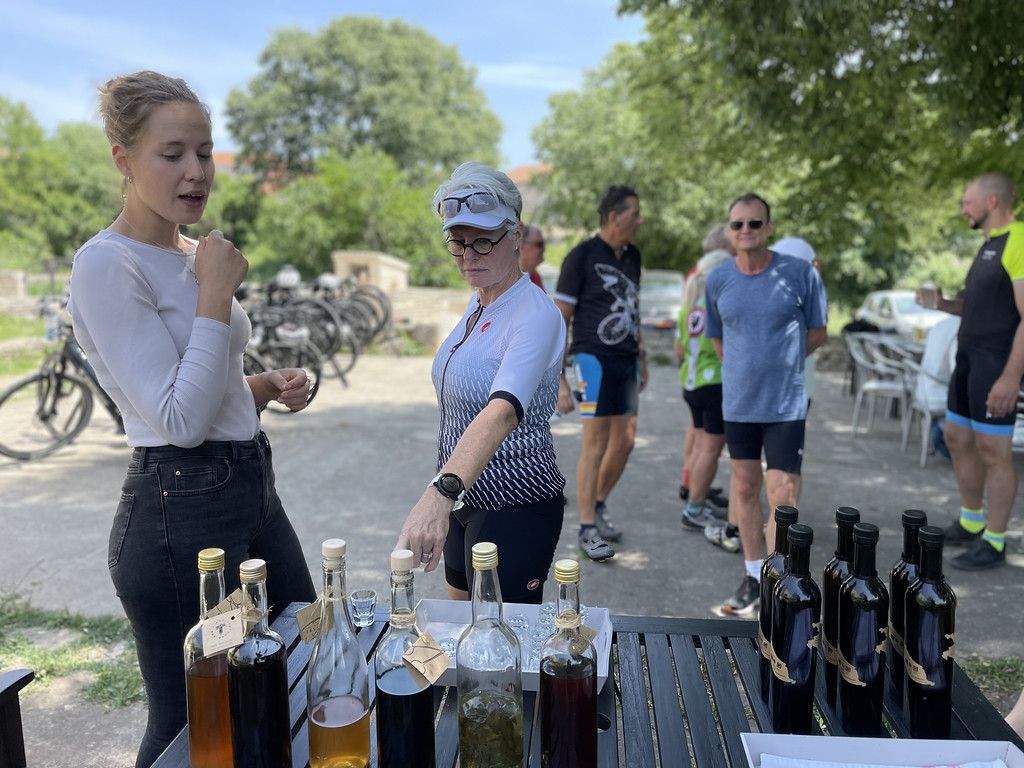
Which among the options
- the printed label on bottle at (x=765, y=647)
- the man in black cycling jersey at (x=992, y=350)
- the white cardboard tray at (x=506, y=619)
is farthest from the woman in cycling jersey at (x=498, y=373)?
the man in black cycling jersey at (x=992, y=350)

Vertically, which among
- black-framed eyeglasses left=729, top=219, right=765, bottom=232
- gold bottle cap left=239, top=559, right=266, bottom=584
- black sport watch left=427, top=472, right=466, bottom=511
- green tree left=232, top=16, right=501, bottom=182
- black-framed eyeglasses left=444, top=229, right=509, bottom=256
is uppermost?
green tree left=232, top=16, right=501, bottom=182

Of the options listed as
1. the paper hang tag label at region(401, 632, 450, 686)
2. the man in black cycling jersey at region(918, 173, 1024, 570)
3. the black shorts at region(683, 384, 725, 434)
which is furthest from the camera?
the black shorts at region(683, 384, 725, 434)

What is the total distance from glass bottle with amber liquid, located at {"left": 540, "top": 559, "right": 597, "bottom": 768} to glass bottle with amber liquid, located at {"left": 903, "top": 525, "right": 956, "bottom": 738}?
0.59 meters

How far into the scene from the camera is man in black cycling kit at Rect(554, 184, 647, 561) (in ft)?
14.4

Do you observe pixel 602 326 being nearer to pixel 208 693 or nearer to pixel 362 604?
pixel 362 604

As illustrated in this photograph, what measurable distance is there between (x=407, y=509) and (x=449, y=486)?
383 cm

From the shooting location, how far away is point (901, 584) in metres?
1.50

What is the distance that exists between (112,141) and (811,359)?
418cm

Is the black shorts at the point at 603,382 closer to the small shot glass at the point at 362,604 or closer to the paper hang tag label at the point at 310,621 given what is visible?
the small shot glass at the point at 362,604

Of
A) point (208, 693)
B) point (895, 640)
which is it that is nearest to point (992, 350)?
point (895, 640)

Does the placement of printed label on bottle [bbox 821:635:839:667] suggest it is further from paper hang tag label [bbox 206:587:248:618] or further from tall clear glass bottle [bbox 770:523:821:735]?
paper hang tag label [bbox 206:587:248:618]

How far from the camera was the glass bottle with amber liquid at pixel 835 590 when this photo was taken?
A: 153 centimetres

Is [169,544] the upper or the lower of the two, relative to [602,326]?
lower

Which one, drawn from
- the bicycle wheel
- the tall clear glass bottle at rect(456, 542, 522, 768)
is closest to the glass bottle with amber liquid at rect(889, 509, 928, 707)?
the tall clear glass bottle at rect(456, 542, 522, 768)
